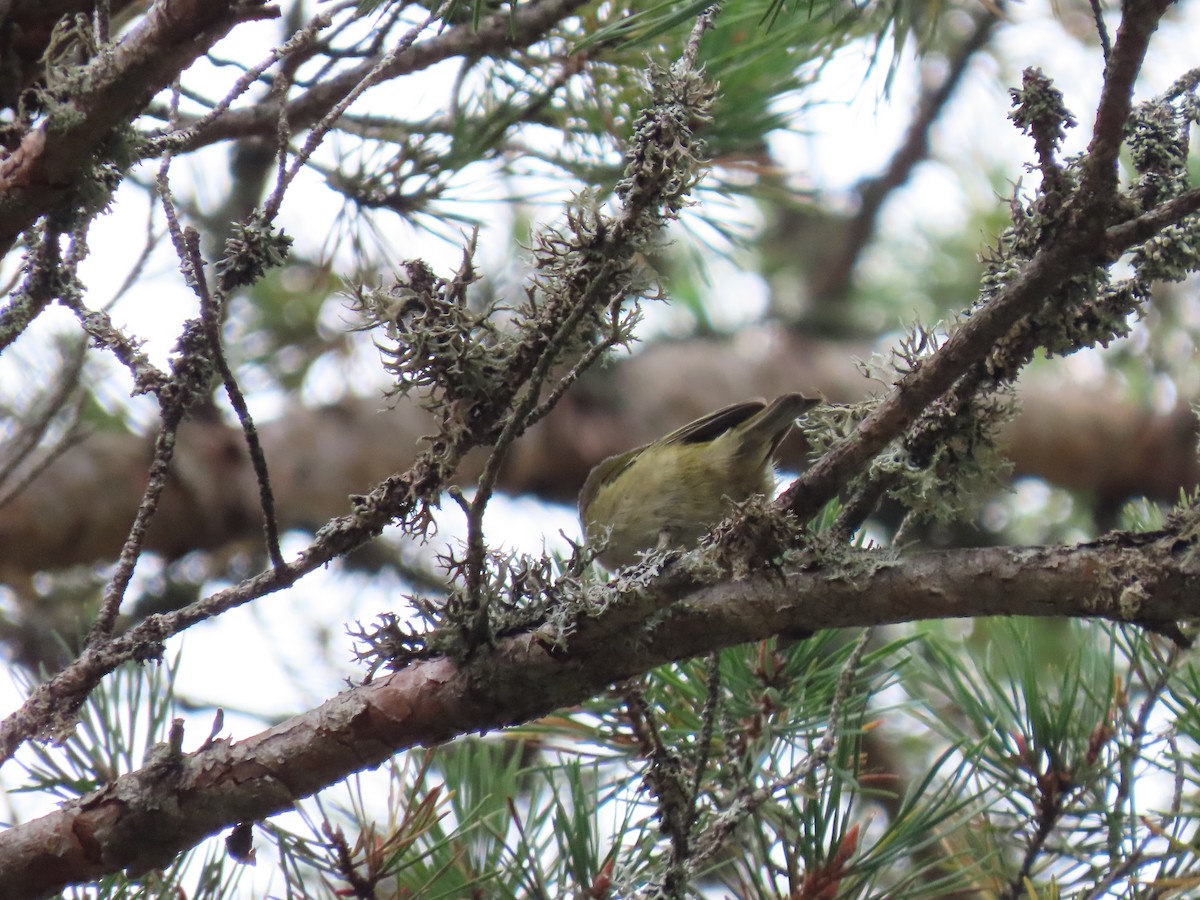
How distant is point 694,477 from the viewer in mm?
2572

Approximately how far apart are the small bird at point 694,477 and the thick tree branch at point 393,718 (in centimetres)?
117

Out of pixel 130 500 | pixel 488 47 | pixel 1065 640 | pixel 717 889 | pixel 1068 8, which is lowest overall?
pixel 717 889

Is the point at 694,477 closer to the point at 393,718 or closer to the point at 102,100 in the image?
the point at 393,718

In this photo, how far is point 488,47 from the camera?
1780 mm

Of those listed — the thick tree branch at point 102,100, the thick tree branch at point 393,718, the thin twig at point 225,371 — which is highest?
the thick tree branch at point 102,100

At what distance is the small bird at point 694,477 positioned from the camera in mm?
2490

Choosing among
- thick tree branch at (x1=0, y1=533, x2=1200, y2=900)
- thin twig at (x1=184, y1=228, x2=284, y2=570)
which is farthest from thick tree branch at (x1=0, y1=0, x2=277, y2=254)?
thick tree branch at (x1=0, y1=533, x2=1200, y2=900)

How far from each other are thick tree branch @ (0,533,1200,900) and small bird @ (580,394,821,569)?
3.83ft

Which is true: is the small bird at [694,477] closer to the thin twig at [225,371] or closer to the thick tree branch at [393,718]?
the thick tree branch at [393,718]

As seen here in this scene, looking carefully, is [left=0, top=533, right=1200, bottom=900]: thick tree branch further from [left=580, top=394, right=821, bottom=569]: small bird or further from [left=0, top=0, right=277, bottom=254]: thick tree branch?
[left=580, top=394, right=821, bottom=569]: small bird

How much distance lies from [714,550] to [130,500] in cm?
265

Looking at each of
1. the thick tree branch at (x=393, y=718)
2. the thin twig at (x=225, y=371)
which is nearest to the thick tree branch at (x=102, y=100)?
the thin twig at (x=225, y=371)

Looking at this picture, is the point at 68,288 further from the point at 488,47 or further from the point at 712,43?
the point at 712,43

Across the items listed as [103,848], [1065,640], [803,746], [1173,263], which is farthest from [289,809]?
[1065,640]
